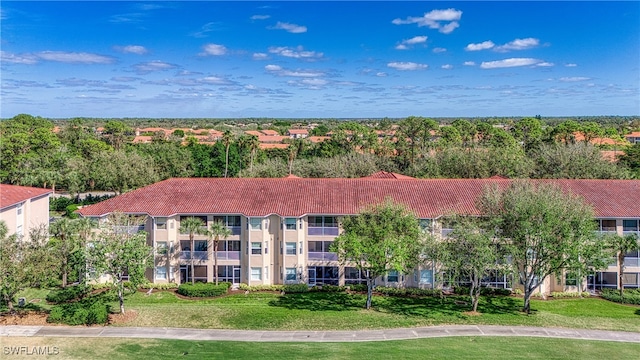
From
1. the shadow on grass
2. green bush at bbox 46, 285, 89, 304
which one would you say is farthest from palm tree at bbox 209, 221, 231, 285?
green bush at bbox 46, 285, 89, 304

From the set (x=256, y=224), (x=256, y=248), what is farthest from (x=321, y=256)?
(x=256, y=224)

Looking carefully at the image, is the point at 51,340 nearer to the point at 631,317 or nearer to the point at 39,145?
the point at 631,317

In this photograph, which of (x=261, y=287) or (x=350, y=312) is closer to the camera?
(x=350, y=312)

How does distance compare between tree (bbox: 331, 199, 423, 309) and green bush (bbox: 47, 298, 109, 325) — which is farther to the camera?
tree (bbox: 331, 199, 423, 309)

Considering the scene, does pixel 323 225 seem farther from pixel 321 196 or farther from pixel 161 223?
pixel 161 223

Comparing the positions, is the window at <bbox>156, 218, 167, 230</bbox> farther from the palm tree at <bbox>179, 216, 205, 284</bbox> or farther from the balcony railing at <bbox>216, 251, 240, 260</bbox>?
the balcony railing at <bbox>216, 251, 240, 260</bbox>

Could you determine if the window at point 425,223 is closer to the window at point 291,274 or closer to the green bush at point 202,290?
the window at point 291,274
